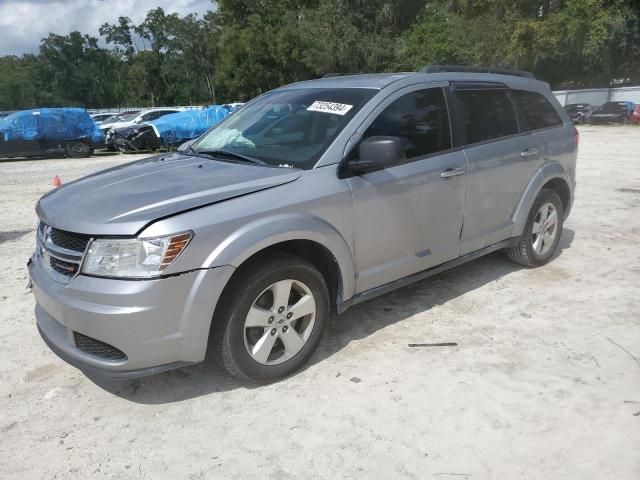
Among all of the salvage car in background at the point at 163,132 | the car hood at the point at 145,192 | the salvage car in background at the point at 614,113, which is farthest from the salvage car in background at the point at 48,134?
the salvage car in background at the point at 614,113

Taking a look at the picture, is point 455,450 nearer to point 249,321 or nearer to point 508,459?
point 508,459

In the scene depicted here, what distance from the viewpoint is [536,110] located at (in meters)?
5.06

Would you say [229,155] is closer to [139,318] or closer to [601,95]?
[139,318]

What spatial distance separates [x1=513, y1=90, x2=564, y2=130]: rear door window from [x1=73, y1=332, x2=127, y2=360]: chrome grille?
392cm

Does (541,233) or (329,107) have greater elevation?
(329,107)

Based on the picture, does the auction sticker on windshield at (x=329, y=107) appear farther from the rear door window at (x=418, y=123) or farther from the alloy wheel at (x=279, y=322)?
the alloy wheel at (x=279, y=322)

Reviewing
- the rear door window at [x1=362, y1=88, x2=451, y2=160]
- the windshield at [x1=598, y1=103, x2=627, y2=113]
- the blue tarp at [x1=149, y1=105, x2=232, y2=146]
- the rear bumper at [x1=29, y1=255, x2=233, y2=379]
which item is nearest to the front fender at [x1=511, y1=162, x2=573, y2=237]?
the rear door window at [x1=362, y1=88, x2=451, y2=160]

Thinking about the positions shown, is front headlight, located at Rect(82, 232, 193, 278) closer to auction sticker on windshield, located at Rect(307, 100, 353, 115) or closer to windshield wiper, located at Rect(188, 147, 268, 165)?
windshield wiper, located at Rect(188, 147, 268, 165)

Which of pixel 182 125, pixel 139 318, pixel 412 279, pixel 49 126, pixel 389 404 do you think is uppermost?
pixel 49 126

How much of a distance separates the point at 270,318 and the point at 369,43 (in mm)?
40445

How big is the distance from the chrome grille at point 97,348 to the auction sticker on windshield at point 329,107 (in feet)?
6.77

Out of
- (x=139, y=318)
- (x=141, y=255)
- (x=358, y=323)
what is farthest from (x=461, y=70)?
(x=139, y=318)

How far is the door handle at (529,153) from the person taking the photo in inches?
185

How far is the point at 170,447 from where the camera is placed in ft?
9.09
